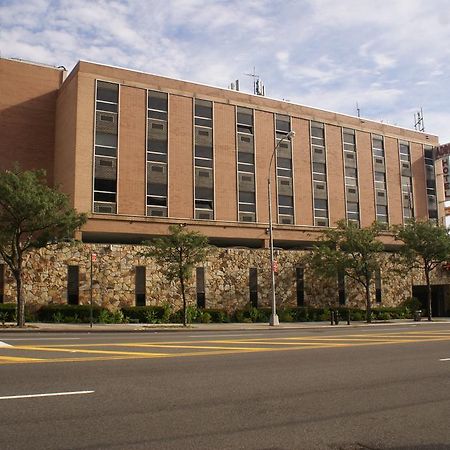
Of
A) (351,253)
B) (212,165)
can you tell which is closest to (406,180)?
(351,253)

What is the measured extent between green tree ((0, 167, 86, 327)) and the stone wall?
2908mm

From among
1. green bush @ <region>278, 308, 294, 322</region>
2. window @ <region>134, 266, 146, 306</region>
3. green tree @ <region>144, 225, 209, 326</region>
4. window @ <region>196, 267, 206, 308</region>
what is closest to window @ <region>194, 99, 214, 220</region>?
window @ <region>196, 267, 206, 308</region>

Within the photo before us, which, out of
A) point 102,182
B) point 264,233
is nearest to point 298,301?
point 264,233

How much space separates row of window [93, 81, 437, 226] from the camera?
38875 mm

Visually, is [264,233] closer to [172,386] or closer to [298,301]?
[298,301]

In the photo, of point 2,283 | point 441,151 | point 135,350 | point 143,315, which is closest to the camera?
point 135,350

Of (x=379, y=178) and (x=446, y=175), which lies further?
(x=446, y=175)

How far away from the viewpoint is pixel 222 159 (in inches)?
1699

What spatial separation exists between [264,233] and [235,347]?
28.5 meters

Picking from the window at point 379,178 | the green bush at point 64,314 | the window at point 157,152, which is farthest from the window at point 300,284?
the green bush at point 64,314

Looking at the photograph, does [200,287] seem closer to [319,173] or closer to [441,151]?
[319,173]

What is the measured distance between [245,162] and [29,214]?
22604 millimetres

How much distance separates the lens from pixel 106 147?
1529 inches

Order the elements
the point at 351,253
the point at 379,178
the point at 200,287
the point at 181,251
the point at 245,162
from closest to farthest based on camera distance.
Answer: the point at 181,251 → the point at 200,287 → the point at 351,253 → the point at 245,162 → the point at 379,178
